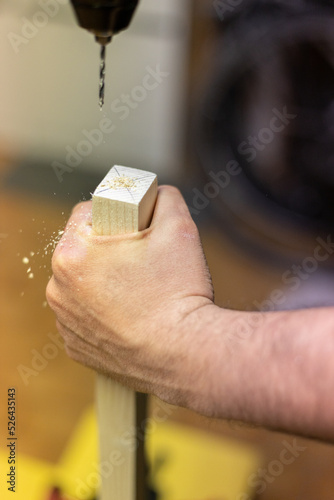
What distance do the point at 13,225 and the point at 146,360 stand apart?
113cm

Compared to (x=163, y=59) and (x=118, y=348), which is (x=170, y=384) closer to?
(x=118, y=348)

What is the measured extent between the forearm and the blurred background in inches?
28.9

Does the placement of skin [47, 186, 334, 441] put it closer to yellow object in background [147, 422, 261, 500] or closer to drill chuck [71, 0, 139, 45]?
drill chuck [71, 0, 139, 45]

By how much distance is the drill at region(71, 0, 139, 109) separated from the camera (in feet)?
1.19

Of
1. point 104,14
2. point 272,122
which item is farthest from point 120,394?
point 272,122

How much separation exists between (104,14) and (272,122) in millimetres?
1131

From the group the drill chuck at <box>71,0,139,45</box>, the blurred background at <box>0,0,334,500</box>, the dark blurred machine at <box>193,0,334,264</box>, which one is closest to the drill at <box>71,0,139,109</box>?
the drill chuck at <box>71,0,139,45</box>

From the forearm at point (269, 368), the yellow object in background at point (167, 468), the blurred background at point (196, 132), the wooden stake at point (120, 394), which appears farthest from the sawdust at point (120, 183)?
the blurred background at point (196, 132)

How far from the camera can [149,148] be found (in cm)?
162

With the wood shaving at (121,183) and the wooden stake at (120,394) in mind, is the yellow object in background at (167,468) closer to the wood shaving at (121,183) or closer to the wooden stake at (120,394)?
the wooden stake at (120,394)

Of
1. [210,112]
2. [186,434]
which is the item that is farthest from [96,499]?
[210,112]

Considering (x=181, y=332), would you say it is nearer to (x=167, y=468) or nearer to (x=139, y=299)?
(x=139, y=299)

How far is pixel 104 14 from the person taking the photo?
0.37 meters

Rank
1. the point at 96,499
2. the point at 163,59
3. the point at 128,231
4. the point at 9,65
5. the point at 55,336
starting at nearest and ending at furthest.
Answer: the point at 128,231 < the point at 96,499 < the point at 55,336 < the point at 163,59 < the point at 9,65
